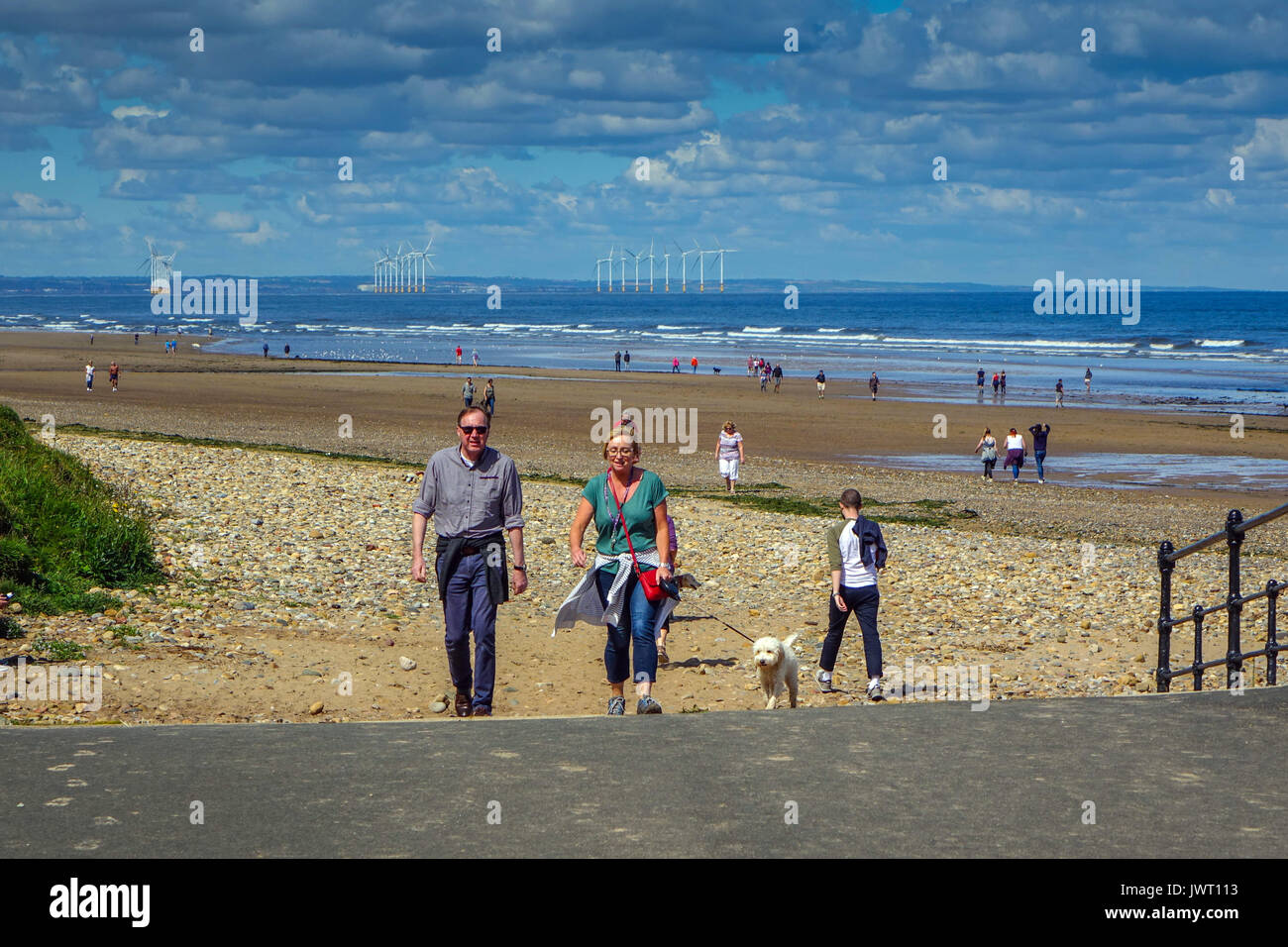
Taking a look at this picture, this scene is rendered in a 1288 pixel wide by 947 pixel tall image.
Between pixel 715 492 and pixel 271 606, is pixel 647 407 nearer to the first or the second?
pixel 715 492

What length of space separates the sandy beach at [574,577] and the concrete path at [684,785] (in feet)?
9.06

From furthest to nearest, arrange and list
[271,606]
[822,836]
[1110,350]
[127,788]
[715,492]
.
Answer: [1110,350] < [715,492] < [271,606] < [127,788] < [822,836]

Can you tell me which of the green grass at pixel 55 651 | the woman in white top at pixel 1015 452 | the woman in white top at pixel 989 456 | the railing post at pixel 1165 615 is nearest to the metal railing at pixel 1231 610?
the railing post at pixel 1165 615

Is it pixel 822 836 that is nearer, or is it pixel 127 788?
pixel 822 836

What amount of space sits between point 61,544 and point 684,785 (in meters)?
9.03

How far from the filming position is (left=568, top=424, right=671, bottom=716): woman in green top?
28.1ft

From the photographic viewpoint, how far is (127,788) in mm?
6211

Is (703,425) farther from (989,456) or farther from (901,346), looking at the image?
(901,346)

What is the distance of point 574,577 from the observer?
16.1 metres

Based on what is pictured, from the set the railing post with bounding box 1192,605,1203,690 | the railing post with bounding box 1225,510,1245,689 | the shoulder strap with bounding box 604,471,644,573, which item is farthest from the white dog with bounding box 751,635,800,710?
the railing post with bounding box 1225,510,1245,689

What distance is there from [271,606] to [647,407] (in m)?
40.0

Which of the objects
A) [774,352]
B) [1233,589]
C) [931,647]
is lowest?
[931,647]

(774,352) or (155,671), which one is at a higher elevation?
(774,352)

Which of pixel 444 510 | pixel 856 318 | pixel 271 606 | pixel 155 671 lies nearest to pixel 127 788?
pixel 444 510
